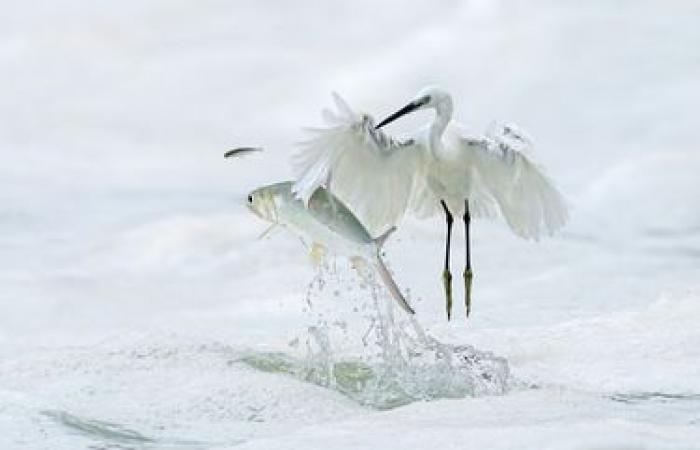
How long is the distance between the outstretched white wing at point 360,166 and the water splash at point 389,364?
0.49 meters

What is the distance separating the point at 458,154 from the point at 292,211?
216cm

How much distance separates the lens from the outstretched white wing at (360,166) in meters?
8.05

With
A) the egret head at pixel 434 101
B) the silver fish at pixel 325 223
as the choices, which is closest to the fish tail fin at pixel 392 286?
the silver fish at pixel 325 223

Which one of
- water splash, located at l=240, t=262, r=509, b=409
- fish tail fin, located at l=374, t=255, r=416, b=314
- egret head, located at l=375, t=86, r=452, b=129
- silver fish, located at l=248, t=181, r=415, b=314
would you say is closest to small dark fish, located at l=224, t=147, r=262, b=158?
silver fish, located at l=248, t=181, r=415, b=314

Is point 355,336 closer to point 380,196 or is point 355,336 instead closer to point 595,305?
point 380,196

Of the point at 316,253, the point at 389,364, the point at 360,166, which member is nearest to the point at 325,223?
the point at 316,253

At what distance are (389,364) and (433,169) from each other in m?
1.42

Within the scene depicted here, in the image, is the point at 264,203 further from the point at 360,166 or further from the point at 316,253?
the point at 360,166

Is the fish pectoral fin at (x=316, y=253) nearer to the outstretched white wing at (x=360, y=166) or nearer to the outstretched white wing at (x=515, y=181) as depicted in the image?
the outstretched white wing at (x=360, y=166)

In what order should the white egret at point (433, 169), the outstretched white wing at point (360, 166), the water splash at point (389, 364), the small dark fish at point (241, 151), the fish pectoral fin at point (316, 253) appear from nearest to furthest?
1. the small dark fish at point (241, 151)
2. the fish pectoral fin at point (316, 253)
3. the water splash at point (389, 364)
4. the outstretched white wing at point (360, 166)
5. the white egret at point (433, 169)

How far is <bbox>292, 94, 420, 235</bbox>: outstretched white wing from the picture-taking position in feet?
26.4

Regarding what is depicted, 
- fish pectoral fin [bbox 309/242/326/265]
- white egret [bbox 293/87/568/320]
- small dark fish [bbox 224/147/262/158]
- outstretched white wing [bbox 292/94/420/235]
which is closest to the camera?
small dark fish [bbox 224/147/262/158]

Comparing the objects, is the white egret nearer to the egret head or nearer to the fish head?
the egret head

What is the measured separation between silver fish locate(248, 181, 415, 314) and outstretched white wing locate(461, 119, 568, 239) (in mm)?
1916
